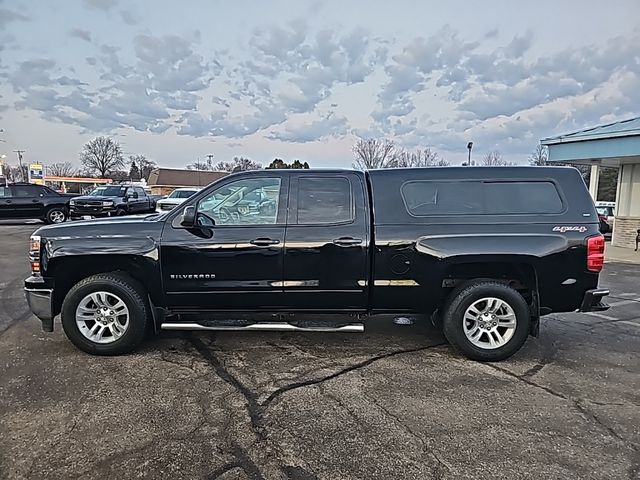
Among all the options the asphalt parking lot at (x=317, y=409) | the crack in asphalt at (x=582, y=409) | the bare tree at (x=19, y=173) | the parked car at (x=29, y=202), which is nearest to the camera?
the asphalt parking lot at (x=317, y=409)

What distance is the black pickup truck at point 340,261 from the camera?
4676 mm

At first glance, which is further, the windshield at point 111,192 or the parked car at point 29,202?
the windshield at point 111,192

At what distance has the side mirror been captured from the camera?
464 centimetres

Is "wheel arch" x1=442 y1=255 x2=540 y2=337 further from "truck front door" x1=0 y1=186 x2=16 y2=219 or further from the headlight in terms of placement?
"truck front door" x1=0 y1=186 x2=16 y2=219

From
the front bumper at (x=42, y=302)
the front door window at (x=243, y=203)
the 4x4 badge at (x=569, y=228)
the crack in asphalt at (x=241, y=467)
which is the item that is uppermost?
the front door window at (x=243, y=203)

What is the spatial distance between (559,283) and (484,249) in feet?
2.72

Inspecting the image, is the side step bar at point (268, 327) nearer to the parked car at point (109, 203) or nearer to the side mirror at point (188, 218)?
the side mirror at point (188, 218)

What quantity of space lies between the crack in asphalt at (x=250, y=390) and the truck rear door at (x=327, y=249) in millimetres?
685

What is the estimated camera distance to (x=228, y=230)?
473 cm

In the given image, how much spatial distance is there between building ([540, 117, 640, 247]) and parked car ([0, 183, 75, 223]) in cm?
1879

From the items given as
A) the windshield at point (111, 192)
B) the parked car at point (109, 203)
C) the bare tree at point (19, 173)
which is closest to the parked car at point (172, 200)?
the parked car at point (109, 203)

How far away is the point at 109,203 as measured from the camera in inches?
790

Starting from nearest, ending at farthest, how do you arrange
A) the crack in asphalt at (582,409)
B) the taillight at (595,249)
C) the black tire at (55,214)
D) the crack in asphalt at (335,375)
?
1. the crack in asphalt at (582,409)
2. the crack in asphalt at (335,375)
3. the taillight at (595,249)
4. the black tire at (55,214)

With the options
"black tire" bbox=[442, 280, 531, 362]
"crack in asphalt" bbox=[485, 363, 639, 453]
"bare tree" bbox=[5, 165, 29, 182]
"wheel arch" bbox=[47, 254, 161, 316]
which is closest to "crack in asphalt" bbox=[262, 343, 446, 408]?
"black tire" bbox=[442, 280, 531, 362]
